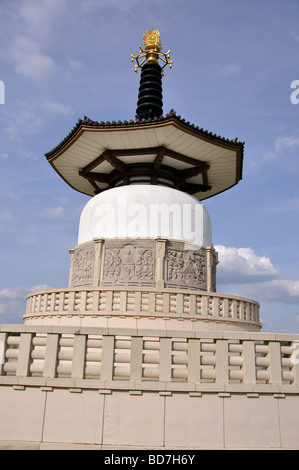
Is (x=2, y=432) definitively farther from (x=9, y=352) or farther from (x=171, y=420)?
(x=171, y=420)

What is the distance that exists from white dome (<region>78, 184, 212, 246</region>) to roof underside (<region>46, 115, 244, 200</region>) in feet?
4.17

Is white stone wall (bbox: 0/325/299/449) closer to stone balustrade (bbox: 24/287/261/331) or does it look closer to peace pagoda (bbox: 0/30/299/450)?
peace pagoda (bbox: 0/30/299/450)

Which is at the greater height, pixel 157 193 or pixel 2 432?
pixel 157 193

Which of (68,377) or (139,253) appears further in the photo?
(139,253)

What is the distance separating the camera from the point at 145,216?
17625 millimetres

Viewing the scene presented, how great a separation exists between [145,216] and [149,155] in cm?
309

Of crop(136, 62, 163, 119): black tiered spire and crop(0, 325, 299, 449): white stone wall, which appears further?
crop(136, 62, 163, 119): black tiered spire

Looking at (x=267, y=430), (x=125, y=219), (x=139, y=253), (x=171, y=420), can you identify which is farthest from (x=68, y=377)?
(x=125, y=219)

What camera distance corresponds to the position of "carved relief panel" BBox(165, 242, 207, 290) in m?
16.8

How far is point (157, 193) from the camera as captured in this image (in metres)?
18.2

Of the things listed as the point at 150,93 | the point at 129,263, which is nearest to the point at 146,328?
the point at 129,263

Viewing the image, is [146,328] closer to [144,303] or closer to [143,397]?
[144,303]

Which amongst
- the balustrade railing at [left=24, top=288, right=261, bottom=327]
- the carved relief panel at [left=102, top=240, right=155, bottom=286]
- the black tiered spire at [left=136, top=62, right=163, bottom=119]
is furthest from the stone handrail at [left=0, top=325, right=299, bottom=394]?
the black tiered spire at [left=136, top=62, right=163, bottom=119]

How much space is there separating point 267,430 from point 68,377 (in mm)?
3366
